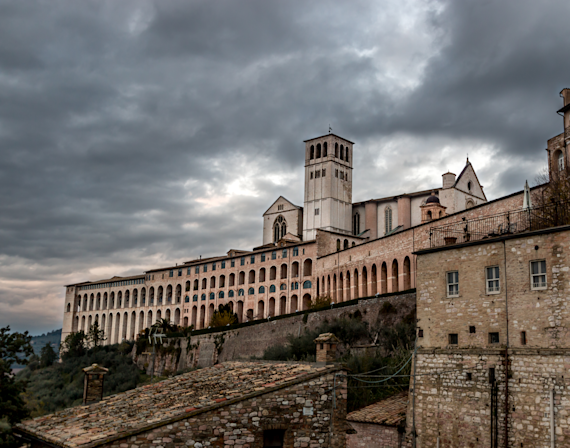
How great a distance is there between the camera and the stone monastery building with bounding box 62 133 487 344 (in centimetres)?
6475

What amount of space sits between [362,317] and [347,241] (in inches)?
1112

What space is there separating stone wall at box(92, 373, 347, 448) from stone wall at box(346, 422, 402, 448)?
6.54 m

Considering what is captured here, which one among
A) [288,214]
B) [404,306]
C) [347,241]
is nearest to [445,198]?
[347,241]

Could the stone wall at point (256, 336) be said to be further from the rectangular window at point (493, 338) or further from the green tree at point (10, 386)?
the green tree at point (10, 386)

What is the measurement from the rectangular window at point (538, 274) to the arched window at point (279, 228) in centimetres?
7058

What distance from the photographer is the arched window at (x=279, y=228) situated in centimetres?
9106

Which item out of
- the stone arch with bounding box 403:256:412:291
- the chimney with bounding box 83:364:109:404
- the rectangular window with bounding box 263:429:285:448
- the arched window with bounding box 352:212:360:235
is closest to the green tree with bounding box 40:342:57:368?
the arched window with bounding box 352:212:360:235

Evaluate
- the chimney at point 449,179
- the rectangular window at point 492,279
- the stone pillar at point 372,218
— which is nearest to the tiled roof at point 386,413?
the rectangular window at point 492,279

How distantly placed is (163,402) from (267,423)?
12.9ft

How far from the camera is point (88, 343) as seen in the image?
311ft

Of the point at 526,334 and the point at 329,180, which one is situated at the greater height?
the point at 329,180

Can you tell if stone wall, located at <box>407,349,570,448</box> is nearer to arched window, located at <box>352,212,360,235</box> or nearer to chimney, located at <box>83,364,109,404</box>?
chimney, located at <box>83,364,109,404</box>

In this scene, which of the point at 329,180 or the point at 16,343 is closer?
the point at 16,343

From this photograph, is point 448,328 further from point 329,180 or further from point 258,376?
point 329,180
